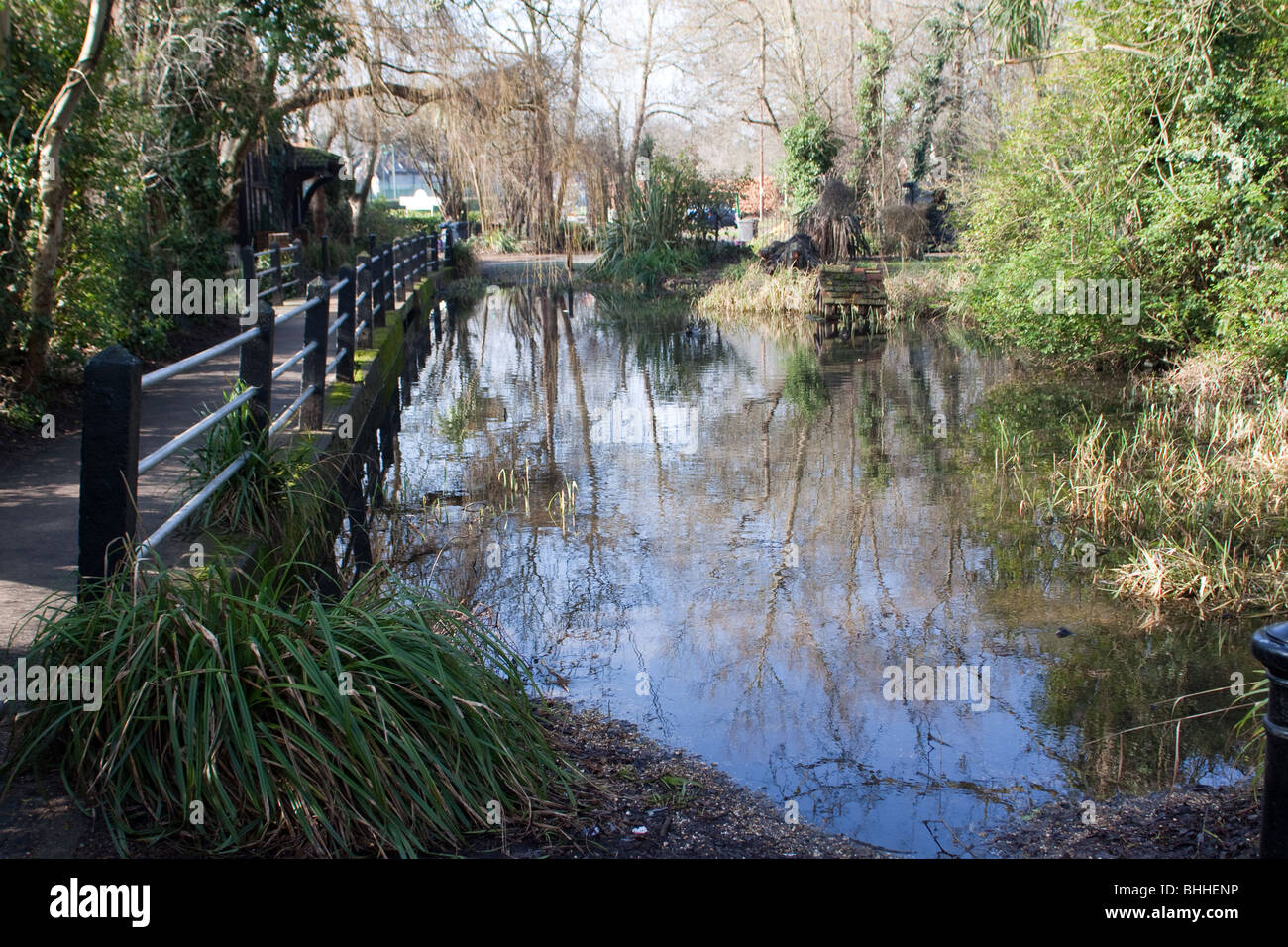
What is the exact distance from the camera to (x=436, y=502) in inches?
359

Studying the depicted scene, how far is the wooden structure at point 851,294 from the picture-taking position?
2141cm

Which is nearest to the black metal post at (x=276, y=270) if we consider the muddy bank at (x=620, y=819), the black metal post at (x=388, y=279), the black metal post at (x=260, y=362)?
the black metal post at (x=388, y=279)

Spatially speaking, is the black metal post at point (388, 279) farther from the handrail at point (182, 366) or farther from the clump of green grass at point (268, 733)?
the clump of green grass at point (268, 733)

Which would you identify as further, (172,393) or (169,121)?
(169,121)

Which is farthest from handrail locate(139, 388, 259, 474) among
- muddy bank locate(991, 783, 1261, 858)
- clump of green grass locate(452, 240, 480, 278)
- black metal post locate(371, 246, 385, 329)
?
clump of green grass locate(452, 240, 480, 278)

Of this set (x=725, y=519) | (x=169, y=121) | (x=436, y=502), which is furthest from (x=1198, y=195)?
(x=169, y=121)

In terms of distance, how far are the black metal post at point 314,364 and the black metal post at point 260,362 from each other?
7.58 feet

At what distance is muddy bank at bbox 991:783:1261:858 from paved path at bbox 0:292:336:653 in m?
3.50

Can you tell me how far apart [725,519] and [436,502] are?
7.53 feet

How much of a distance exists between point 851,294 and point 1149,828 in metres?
18.0

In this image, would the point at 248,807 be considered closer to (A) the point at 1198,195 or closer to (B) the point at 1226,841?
(B) the point at 1226,841

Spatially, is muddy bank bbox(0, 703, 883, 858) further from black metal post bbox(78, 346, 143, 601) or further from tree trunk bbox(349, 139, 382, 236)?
tree trunk bbox(349, 139, 382, 236)

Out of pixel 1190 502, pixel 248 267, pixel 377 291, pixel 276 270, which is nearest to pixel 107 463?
pixel 1190 502

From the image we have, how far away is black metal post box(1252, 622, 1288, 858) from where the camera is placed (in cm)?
264
